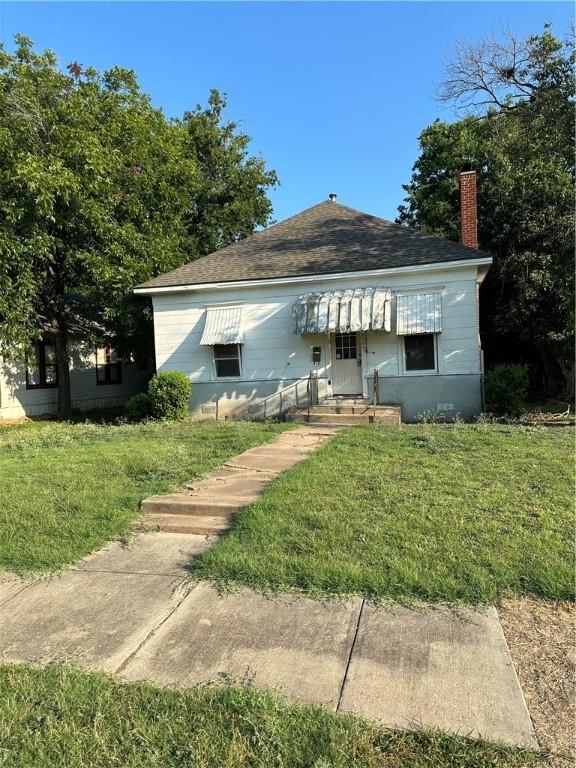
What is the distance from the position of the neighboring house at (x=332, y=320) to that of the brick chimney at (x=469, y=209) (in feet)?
0.10

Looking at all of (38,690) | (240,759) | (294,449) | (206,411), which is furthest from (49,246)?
(240,759)

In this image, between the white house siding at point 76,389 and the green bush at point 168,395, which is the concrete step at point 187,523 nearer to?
the green bush at point 168,395

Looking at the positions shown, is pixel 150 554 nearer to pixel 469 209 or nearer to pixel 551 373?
pixel 469 209

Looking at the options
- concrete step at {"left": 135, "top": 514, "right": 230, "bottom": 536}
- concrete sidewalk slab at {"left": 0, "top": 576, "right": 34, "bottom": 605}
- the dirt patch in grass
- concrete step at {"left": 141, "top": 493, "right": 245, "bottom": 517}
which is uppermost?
concrete step at {"left": 141, "top": 493, "right": 245, "bottom": 517}

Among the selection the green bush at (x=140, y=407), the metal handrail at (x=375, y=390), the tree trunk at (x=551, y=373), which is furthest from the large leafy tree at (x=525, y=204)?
the green bush at (x=140, y=407)

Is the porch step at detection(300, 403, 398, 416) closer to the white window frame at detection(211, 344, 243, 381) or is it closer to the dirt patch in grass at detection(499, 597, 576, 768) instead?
the white window frame at detection(211, 344, 243, 381)

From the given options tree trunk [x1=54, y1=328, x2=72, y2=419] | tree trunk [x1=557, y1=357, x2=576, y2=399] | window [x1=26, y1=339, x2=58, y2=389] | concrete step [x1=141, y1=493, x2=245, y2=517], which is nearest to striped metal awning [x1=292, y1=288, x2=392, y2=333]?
concrete step [x1=141, y1=493, x2=245, y2=517]

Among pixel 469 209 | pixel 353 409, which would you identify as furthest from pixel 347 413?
pixel 469 209

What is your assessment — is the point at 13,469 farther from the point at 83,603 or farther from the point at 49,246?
the point at 49,246

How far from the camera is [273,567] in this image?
3920 millimetres

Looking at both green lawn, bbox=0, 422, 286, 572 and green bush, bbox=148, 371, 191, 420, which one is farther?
green bush, bbox=148, 371, 191, 420

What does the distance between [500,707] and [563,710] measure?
0.92 ft

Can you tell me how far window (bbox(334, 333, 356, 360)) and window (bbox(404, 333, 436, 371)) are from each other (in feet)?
4.35

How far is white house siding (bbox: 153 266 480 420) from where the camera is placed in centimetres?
1227
